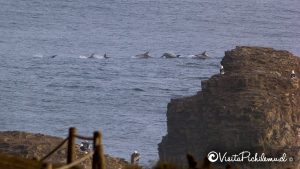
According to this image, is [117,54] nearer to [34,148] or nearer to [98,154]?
[34,148]

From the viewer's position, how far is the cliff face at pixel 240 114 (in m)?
30.7

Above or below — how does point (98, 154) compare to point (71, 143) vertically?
below

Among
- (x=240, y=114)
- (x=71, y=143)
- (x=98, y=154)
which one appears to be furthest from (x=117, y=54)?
(x=98, y=154)

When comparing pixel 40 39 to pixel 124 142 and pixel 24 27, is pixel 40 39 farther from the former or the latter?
pixel 124 142

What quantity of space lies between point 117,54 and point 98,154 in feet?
215

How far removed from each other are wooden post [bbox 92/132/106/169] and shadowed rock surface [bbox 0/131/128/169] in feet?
30.1

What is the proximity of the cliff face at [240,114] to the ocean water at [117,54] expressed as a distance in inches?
282

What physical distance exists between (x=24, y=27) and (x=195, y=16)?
21.6 metres

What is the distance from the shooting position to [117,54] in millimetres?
81125

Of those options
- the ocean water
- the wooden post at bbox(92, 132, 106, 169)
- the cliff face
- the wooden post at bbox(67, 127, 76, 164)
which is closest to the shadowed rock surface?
the cliff face

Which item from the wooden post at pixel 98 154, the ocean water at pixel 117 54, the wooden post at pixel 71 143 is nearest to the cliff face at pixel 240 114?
the ocean water at pixel 117 54

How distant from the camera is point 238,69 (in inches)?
1348

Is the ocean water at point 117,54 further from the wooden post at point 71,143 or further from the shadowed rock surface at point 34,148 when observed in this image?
the wooden post at point 71,143

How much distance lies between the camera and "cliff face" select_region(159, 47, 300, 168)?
101ft
